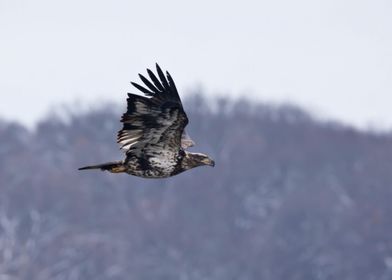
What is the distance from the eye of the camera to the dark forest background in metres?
54.4

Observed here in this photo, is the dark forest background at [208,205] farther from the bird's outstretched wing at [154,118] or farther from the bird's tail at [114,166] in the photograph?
the bird's outstretched wing at [154,118]

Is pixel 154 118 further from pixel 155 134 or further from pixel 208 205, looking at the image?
pixel 208 205

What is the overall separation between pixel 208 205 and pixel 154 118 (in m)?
46.9

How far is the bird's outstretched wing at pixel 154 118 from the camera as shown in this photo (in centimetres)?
1655

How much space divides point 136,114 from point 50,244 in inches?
1505

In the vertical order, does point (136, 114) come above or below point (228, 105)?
above

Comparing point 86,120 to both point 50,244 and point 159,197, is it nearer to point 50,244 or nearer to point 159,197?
point 159,197

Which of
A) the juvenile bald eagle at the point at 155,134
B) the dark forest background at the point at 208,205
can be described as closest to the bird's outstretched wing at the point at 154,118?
the juvenile bald eagle at the point at 155,134

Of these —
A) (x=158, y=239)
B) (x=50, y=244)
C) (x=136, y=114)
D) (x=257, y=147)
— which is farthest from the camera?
(x=257, y=147)

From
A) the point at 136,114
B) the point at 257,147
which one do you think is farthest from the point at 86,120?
the point at 136,114

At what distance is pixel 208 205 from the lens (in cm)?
6356

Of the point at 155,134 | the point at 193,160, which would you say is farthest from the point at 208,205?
the point at 155,134

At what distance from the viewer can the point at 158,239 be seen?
58250mm

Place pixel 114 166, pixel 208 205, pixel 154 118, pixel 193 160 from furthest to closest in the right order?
1. pixel 208 205
2. pixel 193 160
3. pixel 114 166
4. pixel 154 118
